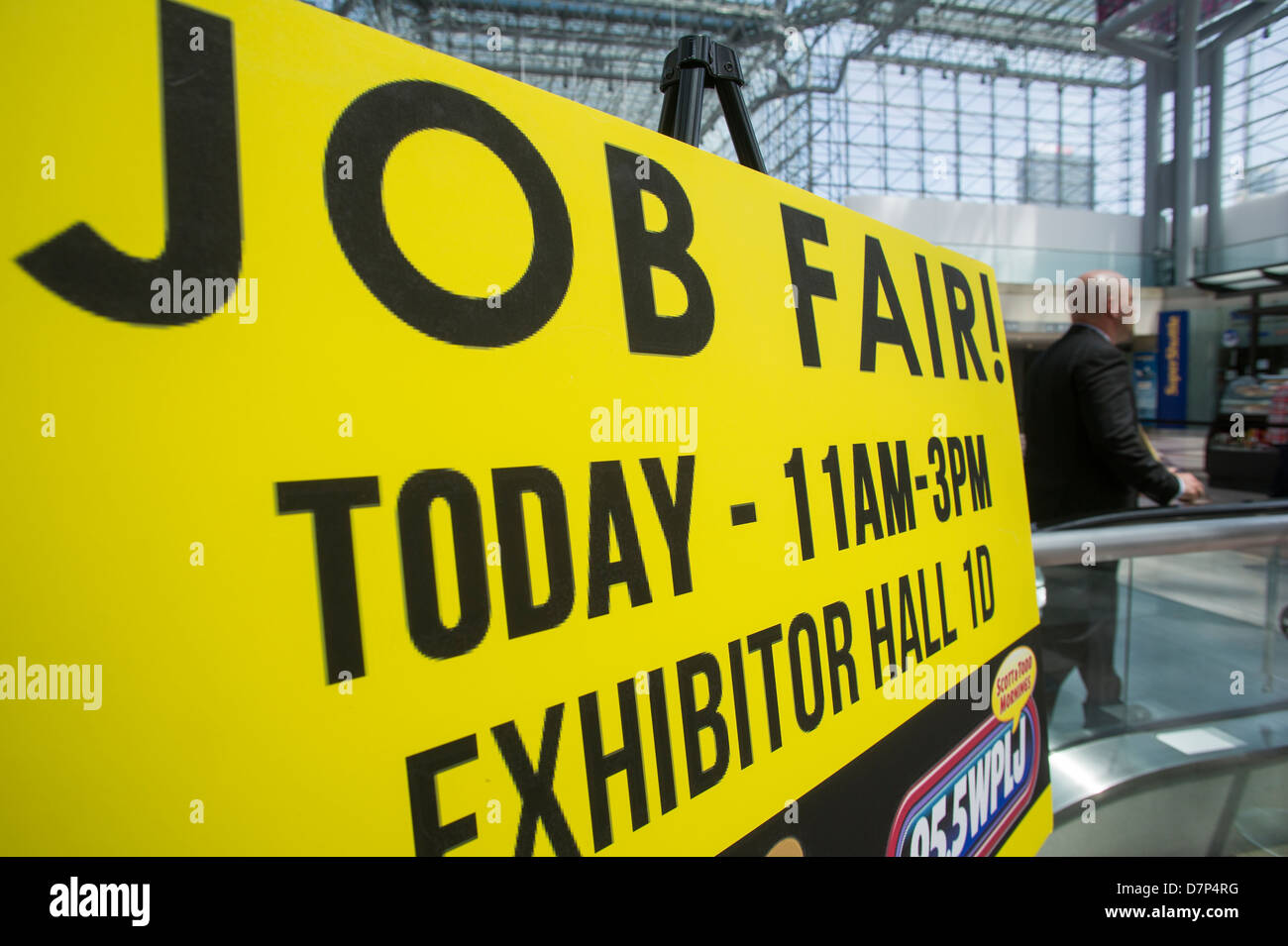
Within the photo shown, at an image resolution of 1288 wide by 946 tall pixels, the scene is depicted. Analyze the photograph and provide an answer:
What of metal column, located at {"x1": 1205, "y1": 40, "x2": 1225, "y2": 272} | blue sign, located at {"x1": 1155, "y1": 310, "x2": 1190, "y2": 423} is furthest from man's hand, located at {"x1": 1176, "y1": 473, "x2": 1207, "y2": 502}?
metal column, located at {"x1": 1205, "y1": 40, "x2": 1225, "y2": 272}

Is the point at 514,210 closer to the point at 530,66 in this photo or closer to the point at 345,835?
the point at 345,835

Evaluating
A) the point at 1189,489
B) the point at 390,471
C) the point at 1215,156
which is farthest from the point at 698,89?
the point at 1215,156

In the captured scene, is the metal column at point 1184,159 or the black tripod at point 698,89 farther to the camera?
the metal column at point 1184,159

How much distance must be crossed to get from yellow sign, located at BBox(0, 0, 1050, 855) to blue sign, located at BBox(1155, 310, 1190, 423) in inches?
757

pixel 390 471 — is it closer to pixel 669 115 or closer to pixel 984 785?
pixel 669 115

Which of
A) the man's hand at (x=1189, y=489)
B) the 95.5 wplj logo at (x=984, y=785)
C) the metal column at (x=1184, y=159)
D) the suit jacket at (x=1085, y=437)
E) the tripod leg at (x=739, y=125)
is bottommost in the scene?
the 95.5 wplj logo at (x=984, y=785)

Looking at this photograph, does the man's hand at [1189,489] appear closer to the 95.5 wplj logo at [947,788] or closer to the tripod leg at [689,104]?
the 95.5 wplj logo at [947,788]

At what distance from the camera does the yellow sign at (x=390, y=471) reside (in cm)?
28

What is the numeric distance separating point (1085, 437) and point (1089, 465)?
77 mm

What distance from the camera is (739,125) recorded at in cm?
79

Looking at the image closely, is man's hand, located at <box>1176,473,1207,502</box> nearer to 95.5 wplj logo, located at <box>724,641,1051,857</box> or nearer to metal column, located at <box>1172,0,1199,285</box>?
95.5 wplj logo, located at <box>724,641,1051,857</box>

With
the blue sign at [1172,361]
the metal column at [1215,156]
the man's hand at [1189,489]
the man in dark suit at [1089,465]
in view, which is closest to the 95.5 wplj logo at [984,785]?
the man in dark suit at [1089,465]

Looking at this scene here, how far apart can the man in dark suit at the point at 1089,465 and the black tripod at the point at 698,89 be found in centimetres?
139
